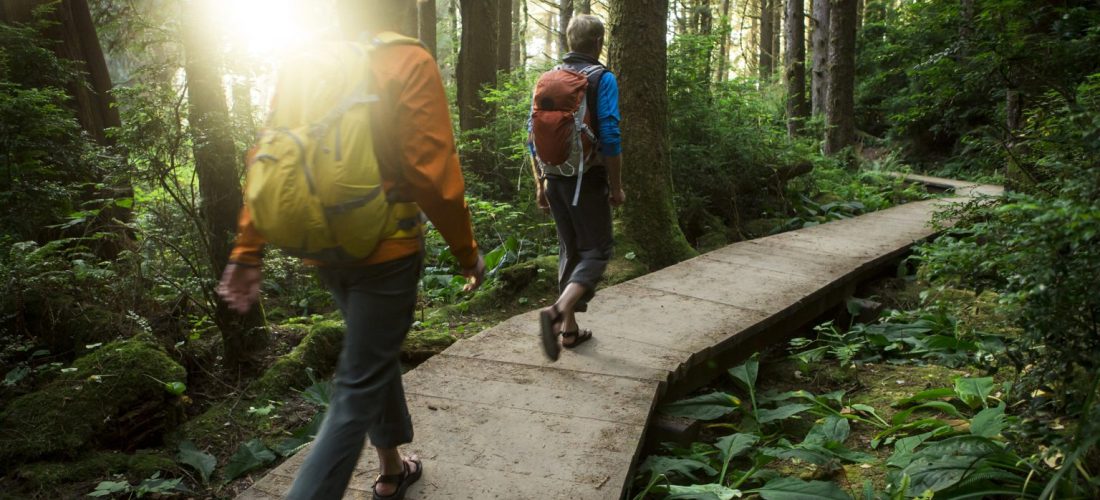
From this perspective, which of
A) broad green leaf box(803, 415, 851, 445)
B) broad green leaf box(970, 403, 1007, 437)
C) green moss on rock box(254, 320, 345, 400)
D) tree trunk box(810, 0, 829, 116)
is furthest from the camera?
tree trunk box(810, 0, 829, 116)

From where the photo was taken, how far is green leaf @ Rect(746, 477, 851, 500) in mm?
3329

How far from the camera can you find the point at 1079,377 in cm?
291

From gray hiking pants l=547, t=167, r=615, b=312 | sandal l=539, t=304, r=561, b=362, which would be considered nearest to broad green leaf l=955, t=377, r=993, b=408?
gray hiking pants l=547, t=167, r=615, b=312

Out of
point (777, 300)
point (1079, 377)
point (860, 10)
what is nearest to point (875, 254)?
point (777, 300)

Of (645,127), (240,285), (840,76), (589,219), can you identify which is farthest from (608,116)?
(840,76)

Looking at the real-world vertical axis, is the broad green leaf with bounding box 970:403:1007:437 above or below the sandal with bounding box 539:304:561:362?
below

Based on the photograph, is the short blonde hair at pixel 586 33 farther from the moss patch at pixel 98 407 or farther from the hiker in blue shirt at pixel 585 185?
the moss patch at pixel 98 407

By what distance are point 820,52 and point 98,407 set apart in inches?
675

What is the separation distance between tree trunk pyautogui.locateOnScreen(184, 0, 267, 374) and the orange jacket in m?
2.84

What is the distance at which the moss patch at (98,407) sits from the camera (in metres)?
4.14

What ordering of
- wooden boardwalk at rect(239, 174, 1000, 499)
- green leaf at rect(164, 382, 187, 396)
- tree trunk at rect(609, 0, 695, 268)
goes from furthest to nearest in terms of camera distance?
tree trunk at rect(609, 0, 695, 268), green leaf at rect(164, 382, 187, 396), wooden boardwalk at rect(239, 174, 1000, 499)

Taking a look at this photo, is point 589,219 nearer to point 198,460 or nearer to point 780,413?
point 780,413

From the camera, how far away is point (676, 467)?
3.80 m

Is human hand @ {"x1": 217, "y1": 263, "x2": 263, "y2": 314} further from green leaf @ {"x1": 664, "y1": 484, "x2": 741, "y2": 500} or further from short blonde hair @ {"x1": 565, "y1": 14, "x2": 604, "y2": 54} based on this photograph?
short blonde hair @ {"x1": 565, "y1": 14, "x2": 604, "y2": 54}
